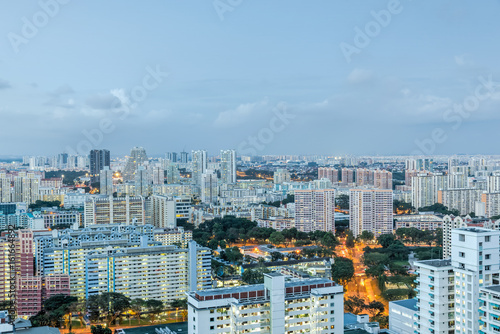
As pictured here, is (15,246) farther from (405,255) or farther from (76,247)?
(405,255)

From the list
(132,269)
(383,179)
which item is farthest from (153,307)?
(383,179)

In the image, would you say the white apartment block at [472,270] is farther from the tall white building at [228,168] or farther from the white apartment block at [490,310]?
the tall white building at [228,168]

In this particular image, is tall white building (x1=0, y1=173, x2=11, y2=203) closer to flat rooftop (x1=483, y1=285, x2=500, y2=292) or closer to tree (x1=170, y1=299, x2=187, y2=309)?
tree (x1=170, y1=299, x2=187, y2=309)

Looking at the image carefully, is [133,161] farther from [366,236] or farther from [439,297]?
[439,297]

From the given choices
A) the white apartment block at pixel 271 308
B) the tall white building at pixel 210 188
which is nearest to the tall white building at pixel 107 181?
Result: the tall white building at pixel 210 188

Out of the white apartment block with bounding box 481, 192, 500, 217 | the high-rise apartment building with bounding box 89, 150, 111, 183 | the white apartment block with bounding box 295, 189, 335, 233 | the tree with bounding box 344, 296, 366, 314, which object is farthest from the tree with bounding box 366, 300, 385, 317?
the high-rise apartment building with bounding box 89, 150, 111, 183

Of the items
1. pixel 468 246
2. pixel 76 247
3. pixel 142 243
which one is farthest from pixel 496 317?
pixel 76 247
